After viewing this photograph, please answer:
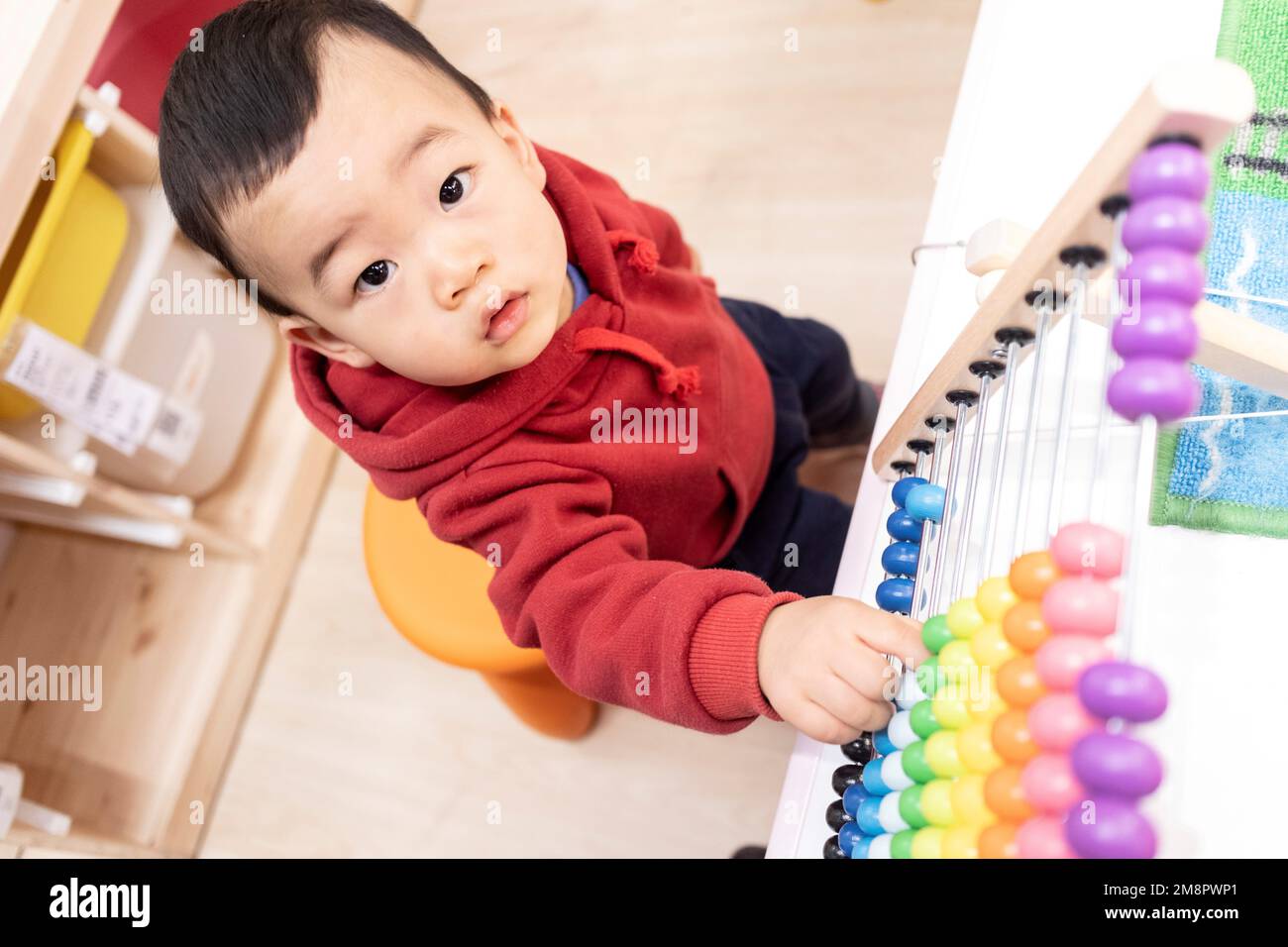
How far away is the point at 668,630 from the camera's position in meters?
0.65

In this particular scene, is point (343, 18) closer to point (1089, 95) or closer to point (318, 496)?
point (1089, 95)

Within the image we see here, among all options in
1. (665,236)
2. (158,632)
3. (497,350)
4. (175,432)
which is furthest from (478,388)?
(158,632)

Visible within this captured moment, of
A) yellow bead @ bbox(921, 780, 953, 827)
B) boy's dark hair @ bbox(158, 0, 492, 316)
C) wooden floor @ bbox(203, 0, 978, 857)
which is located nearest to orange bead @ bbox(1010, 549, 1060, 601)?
yellow bead @ bbox(921, 780, 953, 827)

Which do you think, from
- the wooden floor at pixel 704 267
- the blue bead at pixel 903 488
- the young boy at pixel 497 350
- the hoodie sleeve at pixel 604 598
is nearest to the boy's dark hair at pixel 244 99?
the young boy at pixel 497 350

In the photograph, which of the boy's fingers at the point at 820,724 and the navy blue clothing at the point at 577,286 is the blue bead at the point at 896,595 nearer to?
the boy's fingers at the point at 820,724

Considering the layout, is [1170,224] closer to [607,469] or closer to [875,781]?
[875,781]

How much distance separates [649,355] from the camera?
0.88 meters

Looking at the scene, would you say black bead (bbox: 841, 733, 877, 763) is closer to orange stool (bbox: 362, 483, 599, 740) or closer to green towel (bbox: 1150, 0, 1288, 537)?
green towel (bbox: 1150, 0, 1288, 537)

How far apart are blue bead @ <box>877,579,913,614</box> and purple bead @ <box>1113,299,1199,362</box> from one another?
26cm

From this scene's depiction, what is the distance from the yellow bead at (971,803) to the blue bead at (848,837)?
0.13m

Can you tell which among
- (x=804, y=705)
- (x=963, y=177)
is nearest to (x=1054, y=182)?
(x=963, y=177)

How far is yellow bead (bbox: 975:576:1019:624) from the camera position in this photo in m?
0.50

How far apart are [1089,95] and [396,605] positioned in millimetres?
870

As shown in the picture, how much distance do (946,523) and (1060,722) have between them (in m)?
0.21
